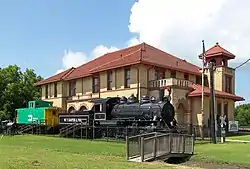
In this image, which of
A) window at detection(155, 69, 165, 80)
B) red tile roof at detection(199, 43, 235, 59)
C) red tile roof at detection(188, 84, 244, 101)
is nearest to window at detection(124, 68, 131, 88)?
window at detection(155, 69, 165, 80)

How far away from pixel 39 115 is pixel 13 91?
82.7 ft

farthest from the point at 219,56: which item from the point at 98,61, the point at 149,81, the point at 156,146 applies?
the point at 156,146

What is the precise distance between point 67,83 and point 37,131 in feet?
44.2

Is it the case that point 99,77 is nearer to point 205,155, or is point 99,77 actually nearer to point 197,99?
point 197,99

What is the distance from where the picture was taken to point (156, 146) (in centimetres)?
2061

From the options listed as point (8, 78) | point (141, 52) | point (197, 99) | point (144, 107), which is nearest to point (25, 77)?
point (8, 78)

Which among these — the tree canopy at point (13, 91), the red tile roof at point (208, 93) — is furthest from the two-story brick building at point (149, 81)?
the tree canopy at point (13, 91)

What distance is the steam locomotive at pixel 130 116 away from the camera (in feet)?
108

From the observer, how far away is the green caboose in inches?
1794

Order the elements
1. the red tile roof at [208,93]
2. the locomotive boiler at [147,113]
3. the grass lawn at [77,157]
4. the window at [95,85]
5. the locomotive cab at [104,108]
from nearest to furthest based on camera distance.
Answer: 1. the grass lawn at [77,157]
2. the locomotive boiler at [147,113]
3. the locomotive cab at [104,108]
4. the red tile roof at [208,93]
5. the window at [95,85]

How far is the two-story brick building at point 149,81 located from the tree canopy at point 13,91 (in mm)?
13747

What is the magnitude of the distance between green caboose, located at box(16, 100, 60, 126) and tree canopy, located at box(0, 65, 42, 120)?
17.9m

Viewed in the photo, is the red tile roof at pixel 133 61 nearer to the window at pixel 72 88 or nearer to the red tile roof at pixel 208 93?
the window at pixel 72 88

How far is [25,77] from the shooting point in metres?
76.4
